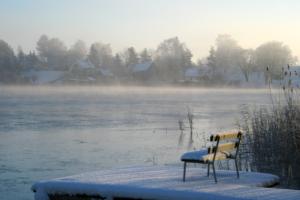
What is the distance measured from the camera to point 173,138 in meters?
21.7

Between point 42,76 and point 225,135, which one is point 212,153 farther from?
point 42,76

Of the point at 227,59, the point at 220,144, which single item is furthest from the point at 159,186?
the point at 227,59

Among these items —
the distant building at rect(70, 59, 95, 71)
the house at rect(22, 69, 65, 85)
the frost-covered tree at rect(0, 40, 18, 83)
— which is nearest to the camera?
the frost-covered tree at rect(0, 40, 18, 83)

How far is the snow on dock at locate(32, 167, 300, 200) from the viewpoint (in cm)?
781

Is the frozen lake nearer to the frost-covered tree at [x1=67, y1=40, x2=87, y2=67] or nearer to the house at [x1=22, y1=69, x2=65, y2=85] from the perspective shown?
the house at [x1=22, y1=69, x2=65, y2=85]

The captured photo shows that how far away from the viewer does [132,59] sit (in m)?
124

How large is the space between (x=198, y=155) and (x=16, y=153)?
9183 millimetres

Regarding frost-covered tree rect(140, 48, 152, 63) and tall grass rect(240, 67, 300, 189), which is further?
frost-covered tree rect(140, 48, 152, 63)

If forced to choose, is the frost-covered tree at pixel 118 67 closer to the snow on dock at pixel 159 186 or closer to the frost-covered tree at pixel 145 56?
the frost-covered tree at pixel 145 56

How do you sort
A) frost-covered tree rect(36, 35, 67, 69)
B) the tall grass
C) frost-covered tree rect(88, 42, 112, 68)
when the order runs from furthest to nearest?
1. frost-covered tree rect(88, 42, 112, 68)
2. frost-covered tree rect(36, 35, 67, 69)
3. the tall grass

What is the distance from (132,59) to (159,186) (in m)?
117

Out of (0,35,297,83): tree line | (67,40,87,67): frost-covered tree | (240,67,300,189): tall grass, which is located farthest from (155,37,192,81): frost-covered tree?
(240,67,300,189): tall grass

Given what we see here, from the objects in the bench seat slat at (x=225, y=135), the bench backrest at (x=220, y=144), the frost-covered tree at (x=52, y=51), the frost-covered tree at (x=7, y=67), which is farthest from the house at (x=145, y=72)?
the bench seat slat at (x=225, y=135)

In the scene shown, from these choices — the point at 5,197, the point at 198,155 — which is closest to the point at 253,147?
the point at 198,155
